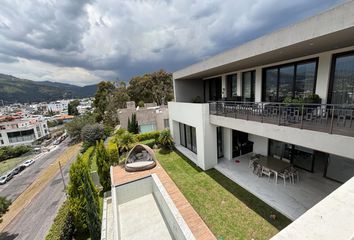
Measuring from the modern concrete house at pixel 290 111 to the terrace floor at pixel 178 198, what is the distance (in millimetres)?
2853

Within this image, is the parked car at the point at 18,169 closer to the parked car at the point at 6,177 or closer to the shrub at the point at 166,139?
the parked car at the point at 6,177

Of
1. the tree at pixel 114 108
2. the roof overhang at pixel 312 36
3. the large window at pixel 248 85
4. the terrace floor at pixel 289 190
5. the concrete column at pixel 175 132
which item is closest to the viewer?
the roof overhang at pixel 312 36

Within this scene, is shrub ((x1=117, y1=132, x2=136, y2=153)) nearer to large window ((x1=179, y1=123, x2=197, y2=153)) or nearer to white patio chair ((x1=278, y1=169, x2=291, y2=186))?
large window ((x1=179, y1=123, x2=197, y2=153))

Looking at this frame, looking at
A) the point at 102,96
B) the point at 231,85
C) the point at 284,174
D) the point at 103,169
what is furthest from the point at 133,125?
the point at 102,96

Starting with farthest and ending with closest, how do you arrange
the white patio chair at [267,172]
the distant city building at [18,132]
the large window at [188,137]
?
the distant city building at [18,132] < the large window at [188,137] < the white patio chair at [267,172]

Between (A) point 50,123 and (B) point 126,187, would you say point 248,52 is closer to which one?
(B) point 126,187

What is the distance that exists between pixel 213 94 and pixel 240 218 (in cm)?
1093

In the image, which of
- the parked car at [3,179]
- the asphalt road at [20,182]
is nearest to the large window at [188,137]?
the asphalt road at [20,182]

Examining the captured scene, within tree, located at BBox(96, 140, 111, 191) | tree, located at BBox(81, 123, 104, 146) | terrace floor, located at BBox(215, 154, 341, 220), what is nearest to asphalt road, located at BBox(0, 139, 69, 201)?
tree, located at BBox(81, 123, 104, 146)

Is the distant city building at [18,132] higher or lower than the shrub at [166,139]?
lower

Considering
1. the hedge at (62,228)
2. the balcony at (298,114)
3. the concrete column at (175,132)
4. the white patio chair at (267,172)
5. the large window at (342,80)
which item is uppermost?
the large window at (342,80)

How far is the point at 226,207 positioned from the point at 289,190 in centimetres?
317

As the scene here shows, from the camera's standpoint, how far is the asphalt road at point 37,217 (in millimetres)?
12445

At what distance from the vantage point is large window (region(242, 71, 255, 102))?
10977mm
